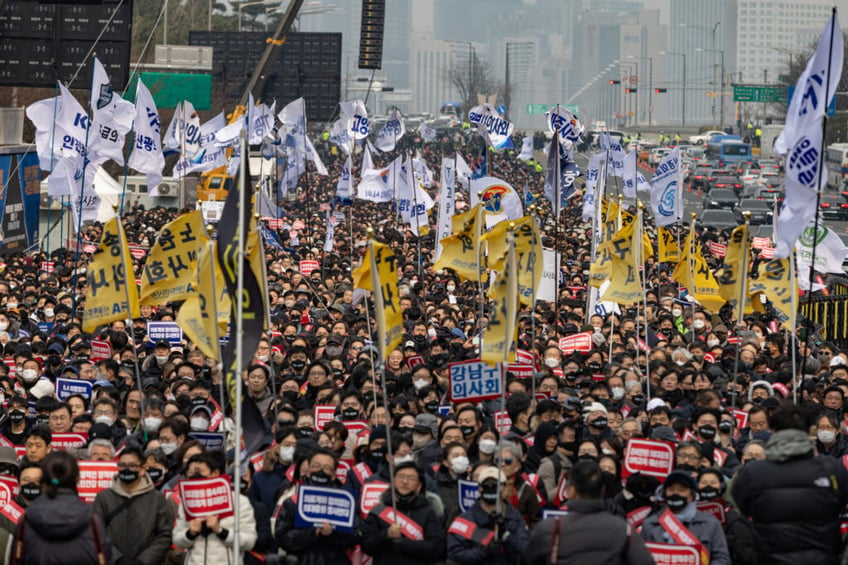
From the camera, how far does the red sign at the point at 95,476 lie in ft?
32.4

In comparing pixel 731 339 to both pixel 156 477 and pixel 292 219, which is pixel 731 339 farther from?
pixel 292 219

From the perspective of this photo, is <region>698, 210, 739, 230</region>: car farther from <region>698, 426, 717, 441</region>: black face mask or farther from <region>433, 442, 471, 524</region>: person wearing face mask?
<region>433, 442, 471, 524</region>: person wearing face mask

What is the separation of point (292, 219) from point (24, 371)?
27470mm

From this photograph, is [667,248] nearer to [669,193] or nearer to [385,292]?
[669,193]

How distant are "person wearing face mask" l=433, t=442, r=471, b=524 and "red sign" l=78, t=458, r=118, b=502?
5.83 ft

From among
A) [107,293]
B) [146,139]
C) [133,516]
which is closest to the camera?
[133,516]

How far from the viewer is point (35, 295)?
A: 22.8 metres

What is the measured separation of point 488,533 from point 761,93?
3532 inches

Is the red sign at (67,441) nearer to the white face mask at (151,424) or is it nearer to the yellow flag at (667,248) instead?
the white face mask at (151,424)

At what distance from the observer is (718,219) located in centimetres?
4700

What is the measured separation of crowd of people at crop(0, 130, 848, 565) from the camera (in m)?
7.68

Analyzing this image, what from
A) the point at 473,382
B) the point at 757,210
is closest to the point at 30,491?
the point at 473,382

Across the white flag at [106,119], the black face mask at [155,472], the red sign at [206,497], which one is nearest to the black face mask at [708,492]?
the red sign at [206,497]

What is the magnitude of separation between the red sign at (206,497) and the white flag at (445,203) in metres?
13.1
